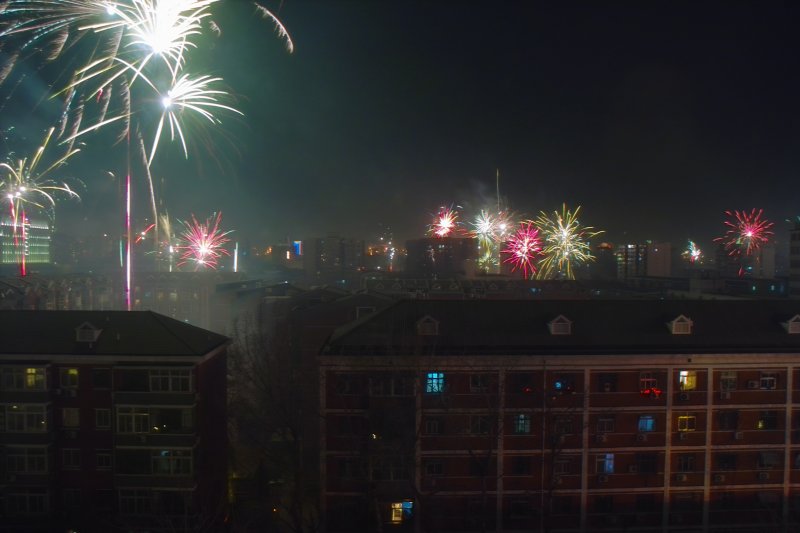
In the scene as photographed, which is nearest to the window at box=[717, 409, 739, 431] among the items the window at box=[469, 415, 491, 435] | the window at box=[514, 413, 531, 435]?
the window at box=[514, 413, 531, 435]

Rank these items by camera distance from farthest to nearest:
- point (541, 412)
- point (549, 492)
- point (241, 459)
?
point (241, 459) → point (541, 412) → point (549, 492)

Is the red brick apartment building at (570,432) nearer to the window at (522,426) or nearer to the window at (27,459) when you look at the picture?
the window at (522,426)

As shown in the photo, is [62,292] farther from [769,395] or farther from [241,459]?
[769,395]

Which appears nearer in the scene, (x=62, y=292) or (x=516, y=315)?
(x=516, y=315)

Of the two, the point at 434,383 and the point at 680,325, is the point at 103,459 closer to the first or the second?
the point at 434,383

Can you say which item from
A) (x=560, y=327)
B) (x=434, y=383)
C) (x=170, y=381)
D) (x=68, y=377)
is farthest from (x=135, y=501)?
(x=560, y=327)

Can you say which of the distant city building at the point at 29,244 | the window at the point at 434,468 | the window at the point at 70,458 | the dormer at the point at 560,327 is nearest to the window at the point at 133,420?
the window at the point at 70,458

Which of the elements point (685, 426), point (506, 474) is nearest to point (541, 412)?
point (506, 474)

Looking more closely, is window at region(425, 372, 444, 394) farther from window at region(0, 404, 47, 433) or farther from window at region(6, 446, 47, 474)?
window at region(6, 446, 47, 474)
